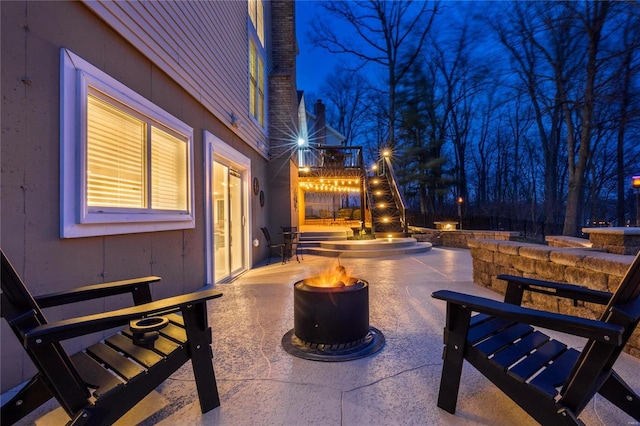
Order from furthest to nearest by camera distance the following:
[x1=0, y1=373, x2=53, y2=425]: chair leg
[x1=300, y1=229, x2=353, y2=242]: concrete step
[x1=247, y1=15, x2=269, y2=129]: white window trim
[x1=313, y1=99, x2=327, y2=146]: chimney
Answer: [x1=313, y1=99, x2=327, y2=146]: chimney → [x1=300, y1=229, x2=353, y2=242]: concrete step → [x1=247, y1=15, x2=269, y2=129]: white window trim → [x1=0, y1=373, x2=53, y2=425]: chair leg

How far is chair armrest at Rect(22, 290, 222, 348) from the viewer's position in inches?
48.1

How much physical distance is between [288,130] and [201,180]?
4.93 meters

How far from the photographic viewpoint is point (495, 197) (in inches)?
867

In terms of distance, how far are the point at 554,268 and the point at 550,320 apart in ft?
7.94

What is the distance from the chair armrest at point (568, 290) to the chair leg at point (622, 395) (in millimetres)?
441

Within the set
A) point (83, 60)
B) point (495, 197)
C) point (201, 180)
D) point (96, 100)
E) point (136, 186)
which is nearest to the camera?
point (83, 60)

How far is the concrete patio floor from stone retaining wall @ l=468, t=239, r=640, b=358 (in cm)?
43

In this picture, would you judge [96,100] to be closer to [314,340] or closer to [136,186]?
[136,186]

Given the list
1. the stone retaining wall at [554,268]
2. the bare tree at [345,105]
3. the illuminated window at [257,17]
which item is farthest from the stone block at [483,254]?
the bare tree at [345,105]

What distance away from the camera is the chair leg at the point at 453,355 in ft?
5.54

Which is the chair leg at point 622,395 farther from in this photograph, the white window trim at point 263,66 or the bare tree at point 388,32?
the bare tree at point 388,32

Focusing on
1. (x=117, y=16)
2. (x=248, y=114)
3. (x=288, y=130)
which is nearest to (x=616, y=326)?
(x=117, y=16)

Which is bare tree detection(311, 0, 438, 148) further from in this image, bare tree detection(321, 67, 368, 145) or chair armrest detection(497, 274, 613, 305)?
chair armrest detection(497, 274, 613, 305)

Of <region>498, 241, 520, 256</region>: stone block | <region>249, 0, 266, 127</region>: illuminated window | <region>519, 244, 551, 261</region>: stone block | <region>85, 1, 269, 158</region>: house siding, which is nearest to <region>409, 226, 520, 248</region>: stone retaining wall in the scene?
<region>498, 241, 520, 256</region>: stone block
